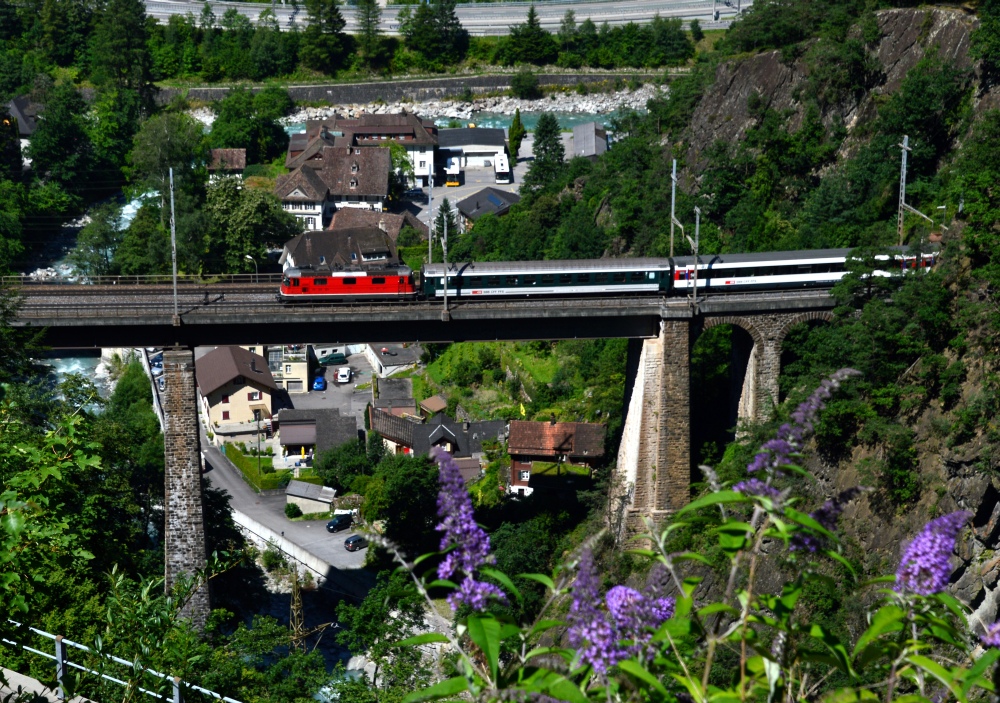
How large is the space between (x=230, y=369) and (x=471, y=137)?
32.5 m

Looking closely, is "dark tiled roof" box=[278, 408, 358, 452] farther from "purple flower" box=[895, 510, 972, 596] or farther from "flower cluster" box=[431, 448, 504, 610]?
"purple flower" box=[895, 510, 972, 596]

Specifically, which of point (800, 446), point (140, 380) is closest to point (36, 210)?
point (140, 380)

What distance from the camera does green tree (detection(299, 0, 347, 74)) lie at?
91812mm

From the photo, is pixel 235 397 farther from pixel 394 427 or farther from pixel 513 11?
pixel 513 11

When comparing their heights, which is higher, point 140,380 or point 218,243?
point 218,243

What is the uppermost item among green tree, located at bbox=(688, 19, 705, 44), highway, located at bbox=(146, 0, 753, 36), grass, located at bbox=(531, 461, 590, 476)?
highway, located at bbox=(146, 0, 753, 36)

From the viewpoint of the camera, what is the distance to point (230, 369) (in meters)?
52.3

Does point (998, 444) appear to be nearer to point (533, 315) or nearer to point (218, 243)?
point (533, 315)

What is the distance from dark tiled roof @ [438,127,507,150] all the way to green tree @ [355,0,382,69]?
16.0m

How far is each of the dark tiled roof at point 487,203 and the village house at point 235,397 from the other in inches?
705

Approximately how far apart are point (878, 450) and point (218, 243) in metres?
38.2

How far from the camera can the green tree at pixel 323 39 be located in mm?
91812

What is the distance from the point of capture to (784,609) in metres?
5.50

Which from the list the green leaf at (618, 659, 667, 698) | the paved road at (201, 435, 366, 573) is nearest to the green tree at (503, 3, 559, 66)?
the paved road at (201, 435, 366, 573)
